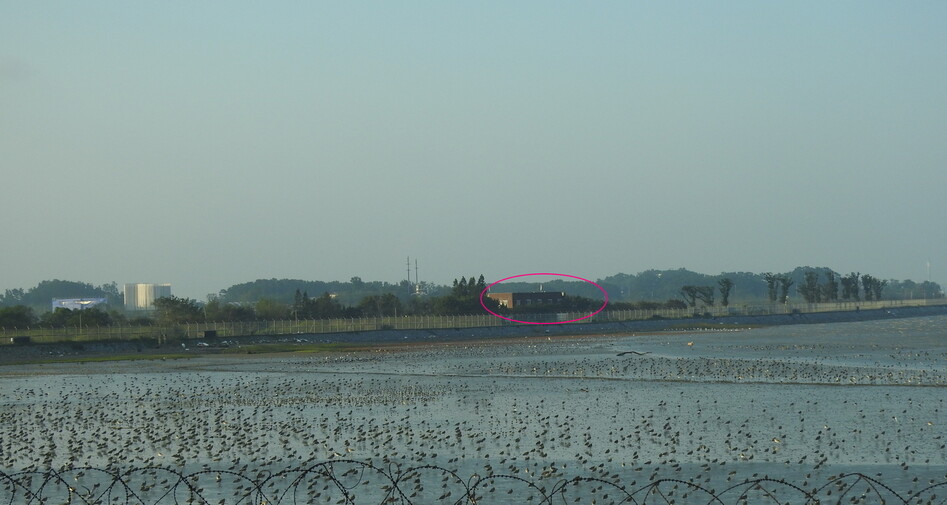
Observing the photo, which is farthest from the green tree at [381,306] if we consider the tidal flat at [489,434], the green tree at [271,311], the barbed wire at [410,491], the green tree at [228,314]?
the barbed wire at [410,491]

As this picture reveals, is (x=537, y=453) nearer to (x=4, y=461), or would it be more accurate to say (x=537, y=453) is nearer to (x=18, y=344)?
(x=4, y=461)

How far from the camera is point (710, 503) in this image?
19812 mm

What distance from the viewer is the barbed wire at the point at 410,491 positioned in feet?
67.9

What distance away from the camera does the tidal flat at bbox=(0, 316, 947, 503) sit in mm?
22438

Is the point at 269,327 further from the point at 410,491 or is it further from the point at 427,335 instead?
the point at 410,491

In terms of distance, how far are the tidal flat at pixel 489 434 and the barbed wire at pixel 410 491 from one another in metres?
0.09

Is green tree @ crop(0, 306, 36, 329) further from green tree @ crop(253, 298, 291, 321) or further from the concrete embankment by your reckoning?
green tree @ crop(253, 298, 291, 321)

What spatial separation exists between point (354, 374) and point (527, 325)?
90.2 m

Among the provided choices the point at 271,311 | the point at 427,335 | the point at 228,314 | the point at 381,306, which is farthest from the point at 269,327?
the point at 381,306

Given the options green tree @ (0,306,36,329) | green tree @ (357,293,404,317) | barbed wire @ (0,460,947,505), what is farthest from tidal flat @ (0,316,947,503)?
green tree @ (357,293,404,317)

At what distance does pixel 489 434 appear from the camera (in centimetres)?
3031

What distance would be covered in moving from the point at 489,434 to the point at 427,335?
3809 inches

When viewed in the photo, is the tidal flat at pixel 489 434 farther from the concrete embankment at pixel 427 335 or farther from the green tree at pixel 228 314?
the green tree at pixel 228 314

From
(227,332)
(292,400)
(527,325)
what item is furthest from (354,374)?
(527,325)
